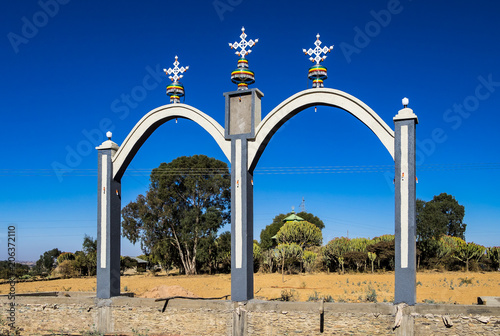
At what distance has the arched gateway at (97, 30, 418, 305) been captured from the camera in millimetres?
9703

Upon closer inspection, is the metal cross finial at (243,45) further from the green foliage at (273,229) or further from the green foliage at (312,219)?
the green foliage at (312,219)

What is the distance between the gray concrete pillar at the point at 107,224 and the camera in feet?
40.6

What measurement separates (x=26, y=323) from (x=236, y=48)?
29.1 ft

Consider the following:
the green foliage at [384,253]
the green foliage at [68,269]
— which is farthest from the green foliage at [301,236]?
the green foliage at [68,269]

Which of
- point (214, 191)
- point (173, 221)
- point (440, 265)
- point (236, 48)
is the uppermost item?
point (236, 48)

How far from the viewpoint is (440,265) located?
2705 cm

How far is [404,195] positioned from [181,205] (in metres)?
22.8

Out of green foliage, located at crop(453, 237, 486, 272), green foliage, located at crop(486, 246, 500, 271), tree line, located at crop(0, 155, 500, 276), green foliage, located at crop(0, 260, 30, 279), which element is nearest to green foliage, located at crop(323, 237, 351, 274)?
tree line, located at crop(0, 155, 500, 276)

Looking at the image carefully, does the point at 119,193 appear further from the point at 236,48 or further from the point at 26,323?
the point at 236,48

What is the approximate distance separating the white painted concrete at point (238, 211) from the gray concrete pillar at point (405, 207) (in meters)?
3.54

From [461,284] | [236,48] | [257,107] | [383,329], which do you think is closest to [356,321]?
[383,329]

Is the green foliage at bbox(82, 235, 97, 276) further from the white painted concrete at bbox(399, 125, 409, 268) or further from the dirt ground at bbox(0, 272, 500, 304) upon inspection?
the white painted concrete at bbox(399, 125, 409, 268)

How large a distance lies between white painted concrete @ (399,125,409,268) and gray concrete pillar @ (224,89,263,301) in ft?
11.3

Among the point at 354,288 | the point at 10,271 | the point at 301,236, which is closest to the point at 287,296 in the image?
the point at 354,288
